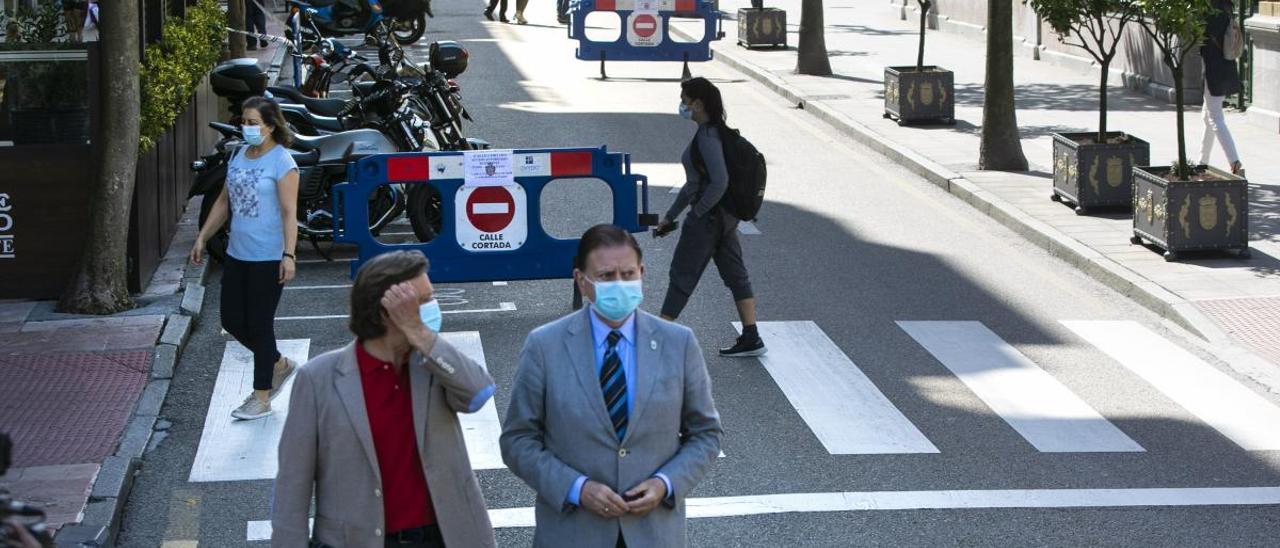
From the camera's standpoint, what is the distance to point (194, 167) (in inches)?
530

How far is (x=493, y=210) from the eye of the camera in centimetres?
1255

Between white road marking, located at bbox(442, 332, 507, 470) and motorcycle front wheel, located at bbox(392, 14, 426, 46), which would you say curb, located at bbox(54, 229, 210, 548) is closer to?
white road marking, located at bbox(442, 332, 507, 470)

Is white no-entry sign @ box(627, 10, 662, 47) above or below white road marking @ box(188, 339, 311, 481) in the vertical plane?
above

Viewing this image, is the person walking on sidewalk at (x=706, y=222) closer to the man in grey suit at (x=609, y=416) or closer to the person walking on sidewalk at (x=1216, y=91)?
the man in grey suit at (x=609, y=416)

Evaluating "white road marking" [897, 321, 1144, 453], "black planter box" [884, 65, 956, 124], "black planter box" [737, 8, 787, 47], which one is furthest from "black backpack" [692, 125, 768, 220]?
"black planter box" [737, 8, 787, 47]

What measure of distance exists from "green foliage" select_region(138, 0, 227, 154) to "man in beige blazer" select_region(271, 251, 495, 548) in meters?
8.70

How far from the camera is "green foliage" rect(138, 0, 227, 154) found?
1373cm

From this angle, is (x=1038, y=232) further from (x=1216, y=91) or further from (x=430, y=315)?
(x=430, y=315)

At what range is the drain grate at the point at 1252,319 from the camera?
11570 millimetres

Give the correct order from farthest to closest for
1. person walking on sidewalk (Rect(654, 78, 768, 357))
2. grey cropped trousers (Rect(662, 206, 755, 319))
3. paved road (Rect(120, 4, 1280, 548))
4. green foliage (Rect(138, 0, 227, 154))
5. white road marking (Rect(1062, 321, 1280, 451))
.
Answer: green foliage (Rect(138, 0, 227, 154)) < grey cropped trousers (Rect(662, 206, 755, 319)) < person walking on sidewalk (Rect(654, 78, 768, 357)) < white road marking (Rect(1062, 321, 1280, 451)) < paved road (Rect(120, 4, 1280, 548))

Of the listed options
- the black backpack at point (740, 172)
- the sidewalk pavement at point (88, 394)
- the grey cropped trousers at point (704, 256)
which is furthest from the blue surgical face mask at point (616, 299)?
the grey cropped trousers at point (704, 256)

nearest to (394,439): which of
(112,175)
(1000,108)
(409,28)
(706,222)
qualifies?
(706,222)

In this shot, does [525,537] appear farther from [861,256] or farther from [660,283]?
[861,256]

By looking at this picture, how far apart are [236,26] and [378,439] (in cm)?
2176
